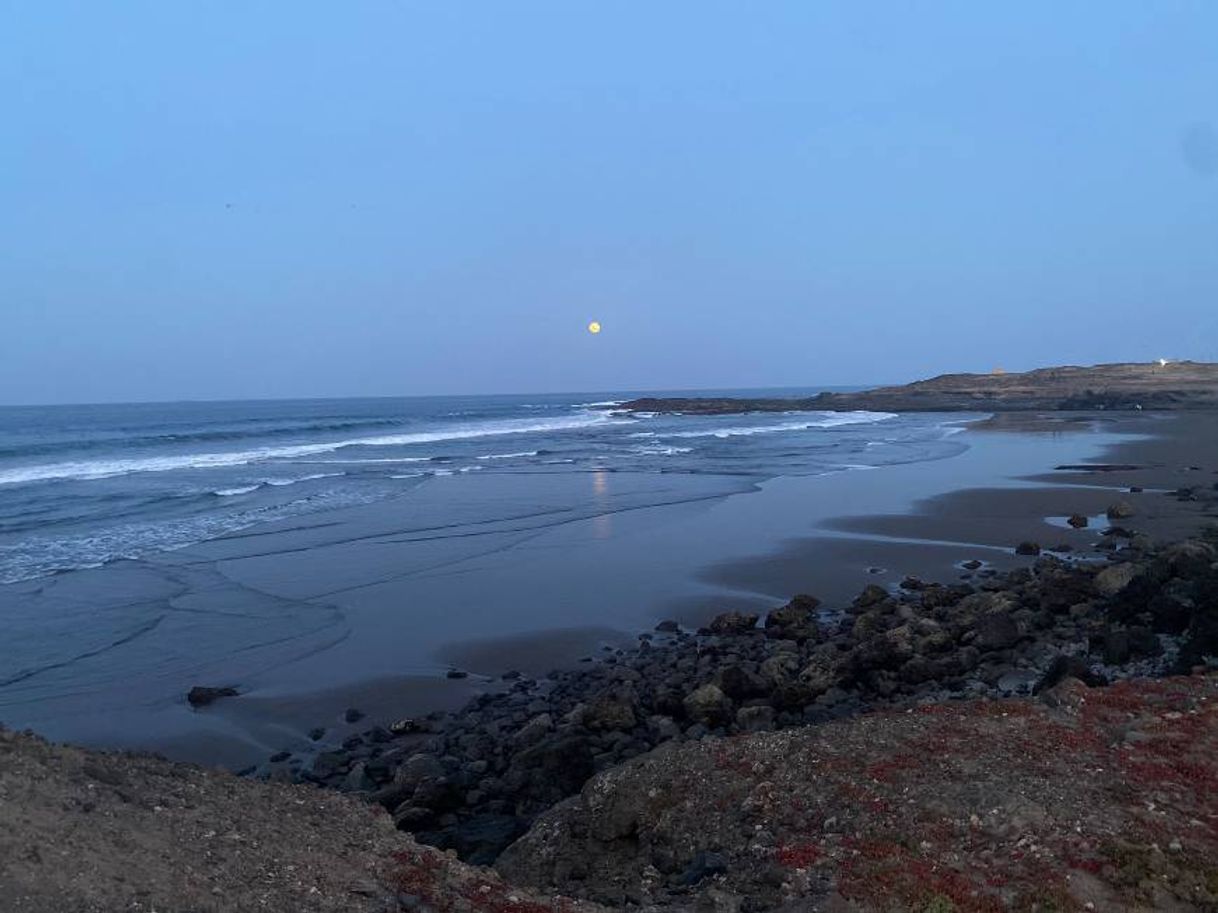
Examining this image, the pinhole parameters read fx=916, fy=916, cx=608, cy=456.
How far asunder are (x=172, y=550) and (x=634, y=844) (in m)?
17.1

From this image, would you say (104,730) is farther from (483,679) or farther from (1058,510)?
(1058,510)

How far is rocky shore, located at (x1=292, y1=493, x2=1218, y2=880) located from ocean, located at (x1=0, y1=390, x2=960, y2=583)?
41.9 feet

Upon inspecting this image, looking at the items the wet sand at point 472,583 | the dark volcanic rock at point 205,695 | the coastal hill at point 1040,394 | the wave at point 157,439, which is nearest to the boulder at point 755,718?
the wet sand at point 472,583

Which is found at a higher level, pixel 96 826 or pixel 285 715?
pixel 96 826

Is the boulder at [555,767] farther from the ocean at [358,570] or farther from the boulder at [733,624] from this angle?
the boulder at [733,624]

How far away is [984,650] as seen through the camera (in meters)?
11.6

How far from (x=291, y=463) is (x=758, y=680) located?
36.5m

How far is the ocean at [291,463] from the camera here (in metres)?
23.9

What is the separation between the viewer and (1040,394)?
85.6 m

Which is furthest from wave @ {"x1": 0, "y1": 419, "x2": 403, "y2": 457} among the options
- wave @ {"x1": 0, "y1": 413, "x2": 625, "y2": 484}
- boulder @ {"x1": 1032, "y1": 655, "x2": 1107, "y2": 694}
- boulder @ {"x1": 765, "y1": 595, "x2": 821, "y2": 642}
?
boulder @ {"x1": 1032, "y1": 655, "x2": 1107, "y2": 694}

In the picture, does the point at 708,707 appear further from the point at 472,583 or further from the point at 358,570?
the point at 358,570

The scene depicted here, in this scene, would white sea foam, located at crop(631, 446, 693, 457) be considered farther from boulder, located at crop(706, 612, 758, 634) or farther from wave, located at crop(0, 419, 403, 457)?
wave, located at crop(0, 419, 403, 457)

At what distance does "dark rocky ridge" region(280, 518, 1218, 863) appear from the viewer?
27.9 feet

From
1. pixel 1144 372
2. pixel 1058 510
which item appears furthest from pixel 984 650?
pixel 1144 372
